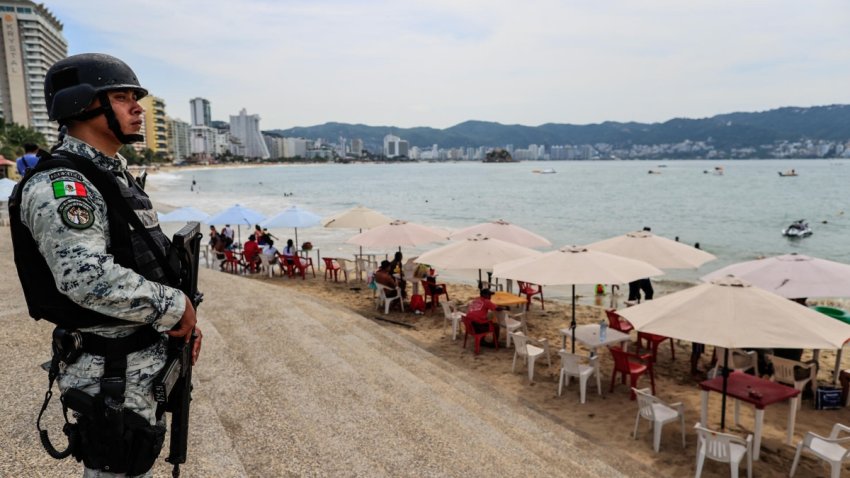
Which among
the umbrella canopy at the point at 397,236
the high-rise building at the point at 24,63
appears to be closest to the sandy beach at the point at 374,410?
the umbrella canopy at the point at 397,236

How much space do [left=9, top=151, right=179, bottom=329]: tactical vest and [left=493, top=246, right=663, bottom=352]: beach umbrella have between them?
246 inches

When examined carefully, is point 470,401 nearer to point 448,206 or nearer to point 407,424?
point 407,424

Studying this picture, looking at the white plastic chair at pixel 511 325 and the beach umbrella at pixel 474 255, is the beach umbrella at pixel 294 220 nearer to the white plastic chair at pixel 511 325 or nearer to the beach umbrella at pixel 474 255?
the beach umbrella at pixel 474 255

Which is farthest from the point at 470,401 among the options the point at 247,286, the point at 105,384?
the point at 247,286

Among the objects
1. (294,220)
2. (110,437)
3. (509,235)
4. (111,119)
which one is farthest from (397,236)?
(110,437)

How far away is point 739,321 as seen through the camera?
213 inches

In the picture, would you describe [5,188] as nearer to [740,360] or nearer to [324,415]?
[324,415]

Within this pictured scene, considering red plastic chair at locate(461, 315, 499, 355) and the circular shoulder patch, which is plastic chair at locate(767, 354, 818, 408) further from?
the circular shoulder patch

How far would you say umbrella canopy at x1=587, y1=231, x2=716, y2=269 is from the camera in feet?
32.4

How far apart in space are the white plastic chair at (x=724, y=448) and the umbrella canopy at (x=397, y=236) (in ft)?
25.8

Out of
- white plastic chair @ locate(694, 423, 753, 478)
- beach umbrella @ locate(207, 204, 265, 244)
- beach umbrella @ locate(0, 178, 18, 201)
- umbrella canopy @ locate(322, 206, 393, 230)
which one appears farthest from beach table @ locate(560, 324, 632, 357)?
beach umbrella @ locate(0, 178, 18, 201)

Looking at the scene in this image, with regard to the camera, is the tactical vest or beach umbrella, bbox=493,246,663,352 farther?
beach umbrella, bbox=493,246,663,352

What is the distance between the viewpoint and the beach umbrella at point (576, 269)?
7.65 metres

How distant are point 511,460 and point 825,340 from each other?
10.8 feet
